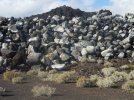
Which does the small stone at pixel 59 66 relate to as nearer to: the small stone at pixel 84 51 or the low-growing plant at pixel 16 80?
the small stone at pixel 84 51

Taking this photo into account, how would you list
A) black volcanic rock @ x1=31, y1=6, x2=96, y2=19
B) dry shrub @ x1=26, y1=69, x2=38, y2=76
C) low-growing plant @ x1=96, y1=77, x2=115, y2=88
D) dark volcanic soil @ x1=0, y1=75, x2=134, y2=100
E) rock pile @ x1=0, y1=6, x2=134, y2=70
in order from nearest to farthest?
dark volcanic soil @ x1=0, y1=75, x2=134, y2=100 → low-growing plant @ x1=96, y1=77, x2=115, y2=88 → dry shrub @ x1=26, y1=69, x2=38, y2=76 → rock pile @ x1=0, y1=6, x2=134, y2=70 → black volcanic rock @ x1=31, y1=6, x2=96, y2=19

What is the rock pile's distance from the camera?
4216 cm

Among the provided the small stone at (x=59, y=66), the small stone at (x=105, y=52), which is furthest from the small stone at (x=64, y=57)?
the small stone at (x=105, y=52)

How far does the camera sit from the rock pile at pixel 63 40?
42.2 m

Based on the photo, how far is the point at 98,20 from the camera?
56.9 meters

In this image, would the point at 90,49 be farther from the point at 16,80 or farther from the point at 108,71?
the point at 16,80

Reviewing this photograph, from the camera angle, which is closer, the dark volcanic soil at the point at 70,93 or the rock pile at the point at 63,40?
the dark volcanic soil at the point at 70,93

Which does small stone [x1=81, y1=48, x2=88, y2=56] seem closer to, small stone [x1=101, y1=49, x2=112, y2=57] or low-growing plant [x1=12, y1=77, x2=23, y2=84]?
small stone [x1=101, y1=49, x2=112, y2=57]

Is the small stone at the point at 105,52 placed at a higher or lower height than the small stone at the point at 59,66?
higher

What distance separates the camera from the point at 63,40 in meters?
47.8

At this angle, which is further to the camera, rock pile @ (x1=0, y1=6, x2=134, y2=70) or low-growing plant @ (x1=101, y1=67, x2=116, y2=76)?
rock pile @ (x1=0, y1=6, x2=134, y2=70)

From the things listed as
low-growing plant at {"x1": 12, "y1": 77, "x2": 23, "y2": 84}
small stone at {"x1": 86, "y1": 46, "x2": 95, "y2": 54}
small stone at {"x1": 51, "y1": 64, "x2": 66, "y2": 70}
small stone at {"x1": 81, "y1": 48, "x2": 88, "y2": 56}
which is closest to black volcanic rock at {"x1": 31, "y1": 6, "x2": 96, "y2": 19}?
small stone at {"x1": 86, "y1": 46, "x2": 95, "y2": 54}

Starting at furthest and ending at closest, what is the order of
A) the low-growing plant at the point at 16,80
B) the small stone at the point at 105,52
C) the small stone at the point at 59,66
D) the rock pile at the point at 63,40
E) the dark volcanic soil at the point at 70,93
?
the small stone at the point at 105,52
the rock pile at the point at 63,40
the small stone at the point at 59,66
the low-growing plant at the point at 16,80
the dark volcanic soil at the point at 70,93

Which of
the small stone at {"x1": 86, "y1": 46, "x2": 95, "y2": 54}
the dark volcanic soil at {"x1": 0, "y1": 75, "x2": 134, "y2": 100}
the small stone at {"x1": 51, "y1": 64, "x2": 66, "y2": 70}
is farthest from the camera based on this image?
the small stone at {"x1": 86, "y1": 46, "x2": 95, "y2": 54}
